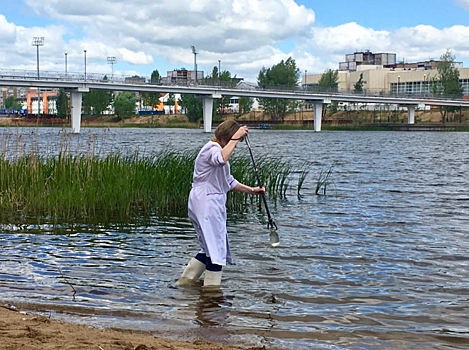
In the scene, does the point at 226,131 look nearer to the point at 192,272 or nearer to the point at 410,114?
the point at 192,272

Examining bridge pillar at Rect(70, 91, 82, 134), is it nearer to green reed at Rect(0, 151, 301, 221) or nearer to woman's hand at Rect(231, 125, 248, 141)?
green reed at Rect(0, 151, 301, 221)

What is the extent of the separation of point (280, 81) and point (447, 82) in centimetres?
3255

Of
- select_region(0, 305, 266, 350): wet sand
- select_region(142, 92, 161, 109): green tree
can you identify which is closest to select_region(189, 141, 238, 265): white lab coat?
select_region(0, 305, 266, 350): wet sand

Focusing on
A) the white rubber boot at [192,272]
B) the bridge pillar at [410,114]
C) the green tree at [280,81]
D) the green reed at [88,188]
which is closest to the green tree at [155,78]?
the green tree at [280,81]

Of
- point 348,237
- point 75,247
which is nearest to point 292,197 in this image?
point 348,237

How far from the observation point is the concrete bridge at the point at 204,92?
8812 cm

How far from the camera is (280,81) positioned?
13900 cm

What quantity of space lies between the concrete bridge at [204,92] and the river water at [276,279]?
6353 centimetres

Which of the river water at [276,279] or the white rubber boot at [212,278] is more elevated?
the white rubber boot at [212,278]

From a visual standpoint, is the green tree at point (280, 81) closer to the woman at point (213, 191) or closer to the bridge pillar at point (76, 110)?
the bridge pillar at point (76, 110)

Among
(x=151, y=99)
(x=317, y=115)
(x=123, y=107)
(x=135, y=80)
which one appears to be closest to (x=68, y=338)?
(x=135, y=80)

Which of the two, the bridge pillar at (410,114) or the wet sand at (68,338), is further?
the bridge pillar at (410,114)

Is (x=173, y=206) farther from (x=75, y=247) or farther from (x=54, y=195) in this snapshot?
(x=75, y=247)

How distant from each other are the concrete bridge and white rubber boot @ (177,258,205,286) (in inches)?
2681
